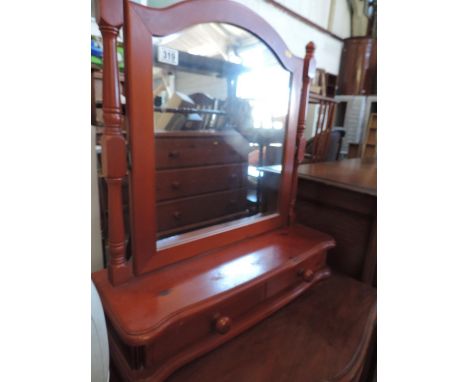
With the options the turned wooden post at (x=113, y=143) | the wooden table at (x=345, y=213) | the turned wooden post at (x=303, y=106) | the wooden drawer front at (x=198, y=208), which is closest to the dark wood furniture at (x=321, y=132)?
the wooden table at (x=345, y=213)

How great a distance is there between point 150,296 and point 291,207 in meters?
0.51

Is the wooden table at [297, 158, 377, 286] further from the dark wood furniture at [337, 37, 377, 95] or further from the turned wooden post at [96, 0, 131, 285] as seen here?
the dark wood furniture at [337, 37, 377, 95]

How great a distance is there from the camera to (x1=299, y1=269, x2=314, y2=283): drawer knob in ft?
2.46

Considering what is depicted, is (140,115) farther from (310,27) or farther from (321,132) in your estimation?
(310,27)

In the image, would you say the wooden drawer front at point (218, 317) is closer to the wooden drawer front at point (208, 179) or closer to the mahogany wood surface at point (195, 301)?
the mahogany wood surface at point (195, 301)

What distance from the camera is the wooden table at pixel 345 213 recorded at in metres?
0.89

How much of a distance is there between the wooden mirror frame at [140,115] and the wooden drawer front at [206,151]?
0.17m

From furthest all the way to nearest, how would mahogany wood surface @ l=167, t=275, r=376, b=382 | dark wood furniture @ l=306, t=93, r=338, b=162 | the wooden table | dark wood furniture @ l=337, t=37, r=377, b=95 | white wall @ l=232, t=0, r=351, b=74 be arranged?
1. dark wood furniture @ l=337, t=37, r=377, b=95
2. white wall @ l=232, t=0, r=351, b=74
3. dark wood furniture @ l=306, t=93, r=338, b=162
4. the wooden table
5. mahogany wood surface @ l=167, t=275, r=376, b=382

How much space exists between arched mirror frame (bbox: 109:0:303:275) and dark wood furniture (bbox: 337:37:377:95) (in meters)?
3.29

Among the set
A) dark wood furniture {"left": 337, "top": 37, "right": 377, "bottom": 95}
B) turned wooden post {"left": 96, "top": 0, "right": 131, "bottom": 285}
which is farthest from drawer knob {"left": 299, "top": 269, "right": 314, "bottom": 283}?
dark wood furniture {"left": 337, "top": 37, "right": 377, "bottom": 95}

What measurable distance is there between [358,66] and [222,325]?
377 centimetres

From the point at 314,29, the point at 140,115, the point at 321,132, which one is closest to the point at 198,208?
the point at 140,115
